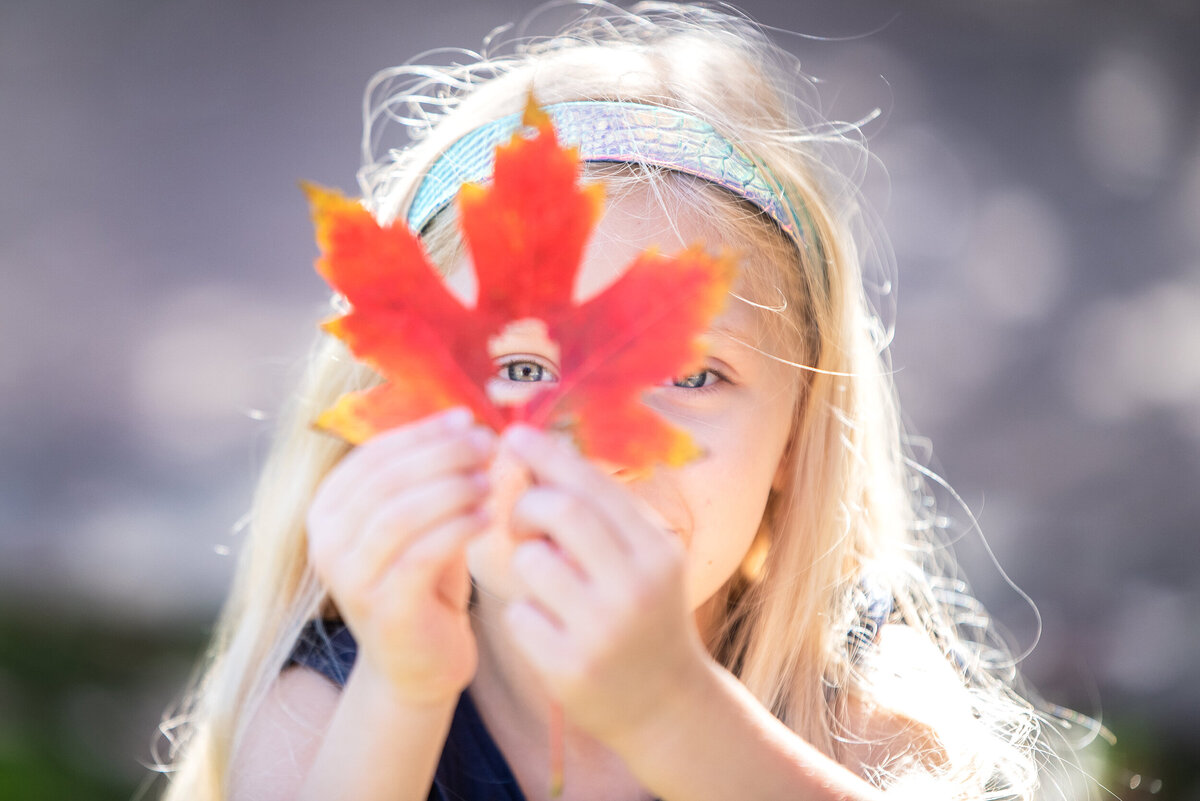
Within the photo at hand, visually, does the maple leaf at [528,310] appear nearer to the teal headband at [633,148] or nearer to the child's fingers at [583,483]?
the child's fingers at [583,483]

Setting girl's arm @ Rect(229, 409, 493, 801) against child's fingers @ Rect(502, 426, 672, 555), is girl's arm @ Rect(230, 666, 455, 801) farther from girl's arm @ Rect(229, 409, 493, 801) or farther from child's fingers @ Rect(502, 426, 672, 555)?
child's fingers @ Rect(502, 426, 672, 555)

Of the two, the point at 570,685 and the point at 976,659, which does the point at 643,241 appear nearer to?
the point at 570,685

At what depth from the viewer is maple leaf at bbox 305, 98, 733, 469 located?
481 millimetres

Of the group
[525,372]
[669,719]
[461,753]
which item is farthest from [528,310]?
[461,753]

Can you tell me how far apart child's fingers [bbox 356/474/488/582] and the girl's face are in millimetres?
284

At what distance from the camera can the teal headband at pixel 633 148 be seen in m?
0.92

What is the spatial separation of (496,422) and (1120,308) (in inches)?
82.8

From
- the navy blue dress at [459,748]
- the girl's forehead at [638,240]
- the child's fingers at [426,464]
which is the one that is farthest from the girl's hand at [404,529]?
the navy blue dress at [459,748]

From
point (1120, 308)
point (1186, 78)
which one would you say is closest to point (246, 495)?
point (1120, 308)

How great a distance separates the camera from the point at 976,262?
219 cm

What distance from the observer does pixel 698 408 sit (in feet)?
2.87

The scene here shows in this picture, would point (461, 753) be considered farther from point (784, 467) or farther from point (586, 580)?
point (586, 580)

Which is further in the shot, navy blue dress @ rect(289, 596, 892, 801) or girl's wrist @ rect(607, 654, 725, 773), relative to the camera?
navy blue dress @ rect(289, 596, 892, 801)

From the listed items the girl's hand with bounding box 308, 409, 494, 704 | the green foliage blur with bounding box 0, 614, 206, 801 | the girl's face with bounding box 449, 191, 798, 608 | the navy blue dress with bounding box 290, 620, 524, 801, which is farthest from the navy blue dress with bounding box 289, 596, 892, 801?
the green foliage blur with bounding box 0, 614, 206, 801
